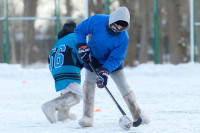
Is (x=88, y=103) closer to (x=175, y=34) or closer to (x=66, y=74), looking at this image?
(x=66, y=74)

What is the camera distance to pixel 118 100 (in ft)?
26.3

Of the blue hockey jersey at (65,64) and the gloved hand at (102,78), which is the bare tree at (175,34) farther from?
the gloved hand at (102,78)

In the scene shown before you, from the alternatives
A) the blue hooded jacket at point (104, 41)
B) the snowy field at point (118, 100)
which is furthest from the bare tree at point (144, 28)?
the blue hooded jacket at point (104, 41)

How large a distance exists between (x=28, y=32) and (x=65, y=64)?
1499 cm

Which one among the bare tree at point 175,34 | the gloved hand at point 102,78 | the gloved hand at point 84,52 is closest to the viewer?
the gloved hand at point 102,78

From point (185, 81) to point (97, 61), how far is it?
643 cm

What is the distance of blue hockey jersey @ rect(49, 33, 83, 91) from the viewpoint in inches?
215

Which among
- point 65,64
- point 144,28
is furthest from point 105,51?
point 144,28

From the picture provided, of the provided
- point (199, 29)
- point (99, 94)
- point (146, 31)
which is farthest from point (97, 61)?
point (146, 31)

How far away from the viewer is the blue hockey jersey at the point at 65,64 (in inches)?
215

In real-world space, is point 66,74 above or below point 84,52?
below

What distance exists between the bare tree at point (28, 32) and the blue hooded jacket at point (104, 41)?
48.2 ft

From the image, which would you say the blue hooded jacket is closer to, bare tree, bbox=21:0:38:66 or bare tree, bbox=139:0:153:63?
bare tree, bbox=21:0:38:66

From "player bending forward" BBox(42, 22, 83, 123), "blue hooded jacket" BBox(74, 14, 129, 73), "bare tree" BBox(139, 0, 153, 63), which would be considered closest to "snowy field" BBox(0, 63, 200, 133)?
"player bending forward" BBox(42, 22, 83, 123)
